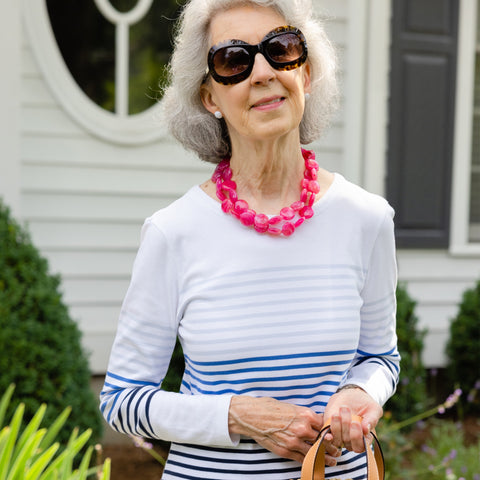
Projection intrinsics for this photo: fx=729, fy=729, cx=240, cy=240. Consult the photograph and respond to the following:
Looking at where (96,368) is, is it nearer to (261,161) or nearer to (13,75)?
(13,75)

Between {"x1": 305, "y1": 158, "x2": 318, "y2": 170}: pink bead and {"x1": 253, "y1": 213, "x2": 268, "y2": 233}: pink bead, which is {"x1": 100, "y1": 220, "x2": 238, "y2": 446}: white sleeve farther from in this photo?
{"x1": 305, "y1": 158, "x2": 318, "y2": 170}: pink bead

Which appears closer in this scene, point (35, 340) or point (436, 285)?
point (35, 340)

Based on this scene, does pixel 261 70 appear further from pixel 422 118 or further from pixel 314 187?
pixel 422 118

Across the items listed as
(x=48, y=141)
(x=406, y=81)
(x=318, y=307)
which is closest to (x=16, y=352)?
(x=48, y=141)

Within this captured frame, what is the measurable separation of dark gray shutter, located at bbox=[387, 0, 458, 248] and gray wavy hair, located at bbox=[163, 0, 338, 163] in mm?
3441

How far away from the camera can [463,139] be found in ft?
17.5

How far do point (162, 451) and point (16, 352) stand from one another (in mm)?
1228

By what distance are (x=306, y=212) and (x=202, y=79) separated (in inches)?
15.4

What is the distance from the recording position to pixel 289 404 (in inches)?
59.6

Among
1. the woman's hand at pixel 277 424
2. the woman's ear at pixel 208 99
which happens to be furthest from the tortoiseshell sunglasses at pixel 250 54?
the woman's hand at pixel 277 424

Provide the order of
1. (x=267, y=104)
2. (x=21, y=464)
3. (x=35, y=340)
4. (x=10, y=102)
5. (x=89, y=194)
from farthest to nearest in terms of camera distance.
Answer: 1. (x=89, y=194)
2. (x=10, y=102)
3. (x=35, y=340)
4. (x=21, y=464)
5. (x=267, y=104)

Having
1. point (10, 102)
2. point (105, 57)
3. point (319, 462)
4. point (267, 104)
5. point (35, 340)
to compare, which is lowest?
point (35, 340)

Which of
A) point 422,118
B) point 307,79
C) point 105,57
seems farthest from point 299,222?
point 422,118

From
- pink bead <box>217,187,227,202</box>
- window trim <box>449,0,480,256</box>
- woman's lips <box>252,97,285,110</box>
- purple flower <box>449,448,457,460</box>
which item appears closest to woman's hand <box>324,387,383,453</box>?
pink bead <box>217,187,227,202</box>
